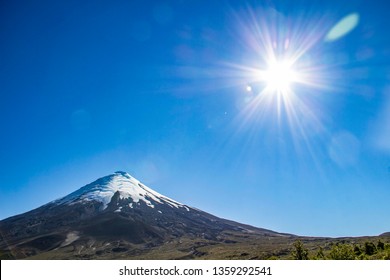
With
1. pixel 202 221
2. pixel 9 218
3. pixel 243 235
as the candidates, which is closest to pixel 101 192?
pixel 9 218

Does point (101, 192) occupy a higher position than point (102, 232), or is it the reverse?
point (101, 192)

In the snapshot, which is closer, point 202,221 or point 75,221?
point 75,221
